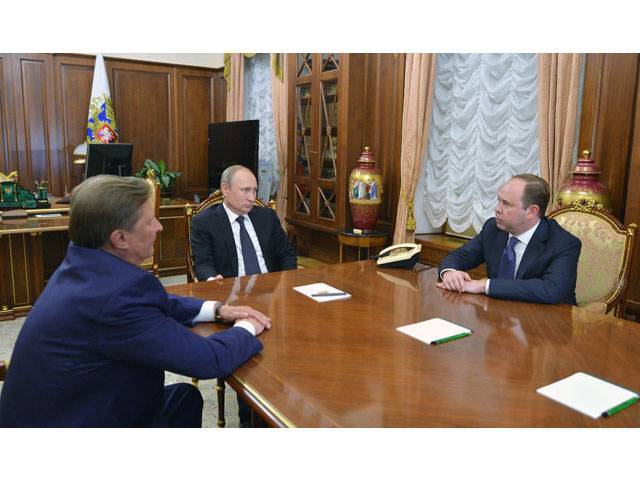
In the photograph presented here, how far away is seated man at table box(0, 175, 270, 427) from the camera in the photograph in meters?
1.26

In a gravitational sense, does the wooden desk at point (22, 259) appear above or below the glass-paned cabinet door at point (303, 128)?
below

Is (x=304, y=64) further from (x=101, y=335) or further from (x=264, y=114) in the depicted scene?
(x=101, y=335)

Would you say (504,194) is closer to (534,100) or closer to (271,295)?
(271,295)

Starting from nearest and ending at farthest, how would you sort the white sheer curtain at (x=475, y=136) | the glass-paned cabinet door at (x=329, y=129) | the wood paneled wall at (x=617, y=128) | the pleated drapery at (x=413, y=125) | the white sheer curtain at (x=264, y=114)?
the wood paneled wall at (x=617, y=128) < the white sheer curtain at (x=475, y=136) < the pleated drapery at (x=413, y=125) < the glass-paned cabinet door at (x=329, y=129) < the white sheer curtain at (x=264, y=114)

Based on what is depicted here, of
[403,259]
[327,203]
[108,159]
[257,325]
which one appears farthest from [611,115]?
[108,159]

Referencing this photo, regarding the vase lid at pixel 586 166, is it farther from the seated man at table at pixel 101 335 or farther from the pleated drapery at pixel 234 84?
the pleated drapery at pixel 234 84

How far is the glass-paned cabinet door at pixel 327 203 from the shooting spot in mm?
4723

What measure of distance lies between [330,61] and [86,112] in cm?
A: 312

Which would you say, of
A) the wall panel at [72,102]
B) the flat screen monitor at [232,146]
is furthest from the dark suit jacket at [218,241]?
the wall panel at [72,102]

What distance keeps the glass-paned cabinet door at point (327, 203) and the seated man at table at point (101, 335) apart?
337 centimetres

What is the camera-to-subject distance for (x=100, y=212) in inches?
51.5

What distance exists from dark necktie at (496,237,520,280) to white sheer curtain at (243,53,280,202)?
3824mm

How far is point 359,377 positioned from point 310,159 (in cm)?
383

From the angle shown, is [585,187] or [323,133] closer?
[585,187]
